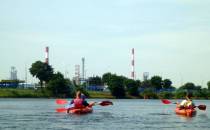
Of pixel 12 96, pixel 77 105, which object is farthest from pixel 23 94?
pixel 77 105

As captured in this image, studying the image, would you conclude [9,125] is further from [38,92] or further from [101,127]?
[38,92]

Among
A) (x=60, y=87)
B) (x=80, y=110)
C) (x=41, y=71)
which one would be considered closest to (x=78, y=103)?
(x=80, y=110)

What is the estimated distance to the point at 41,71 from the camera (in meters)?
184

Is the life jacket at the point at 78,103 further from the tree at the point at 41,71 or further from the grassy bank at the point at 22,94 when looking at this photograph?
the tree at the point at 41,71

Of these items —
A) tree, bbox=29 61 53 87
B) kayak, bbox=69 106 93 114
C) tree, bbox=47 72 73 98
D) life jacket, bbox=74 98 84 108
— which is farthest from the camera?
tree, bbox=29 61 53 87

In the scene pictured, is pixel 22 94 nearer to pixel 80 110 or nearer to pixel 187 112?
pixel 80 110

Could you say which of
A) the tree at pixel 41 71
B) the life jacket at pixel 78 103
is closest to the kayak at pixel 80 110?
the life jacket at pixel 78 103

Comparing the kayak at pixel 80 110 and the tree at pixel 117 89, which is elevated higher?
the tree at pixel 117 89

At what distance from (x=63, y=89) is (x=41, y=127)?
13341 centimetres

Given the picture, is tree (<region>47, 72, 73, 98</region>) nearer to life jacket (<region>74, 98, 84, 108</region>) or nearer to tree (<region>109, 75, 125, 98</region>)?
tree (<region>109, 75, 125, 98</region>)

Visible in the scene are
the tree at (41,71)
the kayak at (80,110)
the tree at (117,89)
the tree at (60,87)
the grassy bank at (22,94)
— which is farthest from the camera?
the tree at (117,89)

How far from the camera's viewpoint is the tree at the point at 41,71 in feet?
605

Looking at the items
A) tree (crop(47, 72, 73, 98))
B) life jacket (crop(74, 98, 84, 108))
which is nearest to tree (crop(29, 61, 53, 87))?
tree (crop(47, 72, 73, 98))

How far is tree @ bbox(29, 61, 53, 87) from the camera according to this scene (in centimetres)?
18432
